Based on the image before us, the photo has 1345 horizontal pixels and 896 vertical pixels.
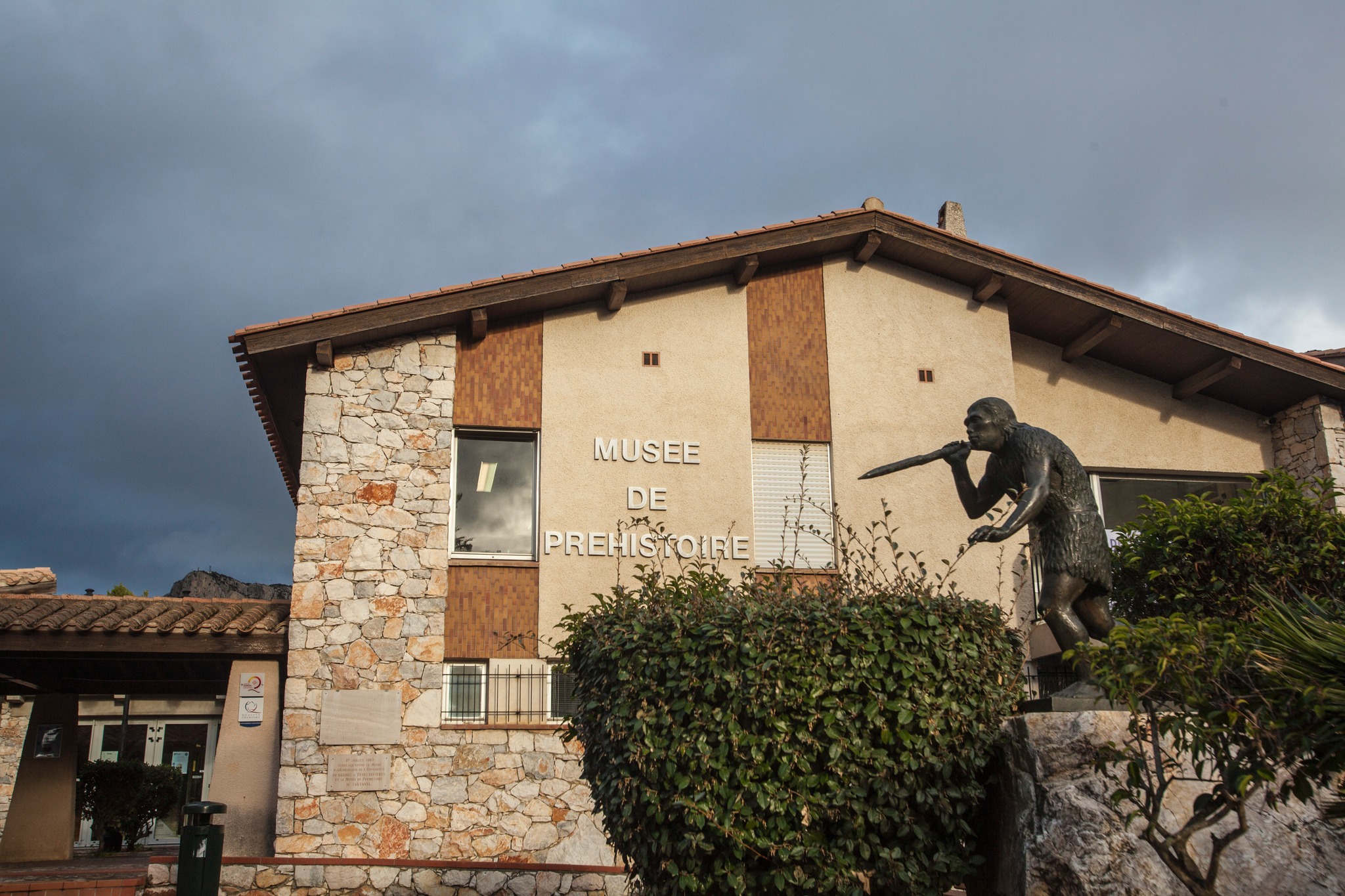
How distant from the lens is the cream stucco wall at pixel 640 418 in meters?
12.5

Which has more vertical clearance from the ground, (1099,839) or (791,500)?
(791,500)

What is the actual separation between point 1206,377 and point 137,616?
39.8 ft

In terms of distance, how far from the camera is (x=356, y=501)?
39.4ft

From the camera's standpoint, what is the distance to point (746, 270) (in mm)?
13383

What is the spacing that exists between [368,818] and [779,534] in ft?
17.2

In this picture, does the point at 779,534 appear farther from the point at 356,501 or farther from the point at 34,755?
the point at 34,755

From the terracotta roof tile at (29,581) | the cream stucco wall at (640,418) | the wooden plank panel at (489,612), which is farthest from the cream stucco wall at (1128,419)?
the terracotta roof tile at (29,581)

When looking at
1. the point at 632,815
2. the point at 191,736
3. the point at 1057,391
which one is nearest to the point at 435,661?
the point at 632,815

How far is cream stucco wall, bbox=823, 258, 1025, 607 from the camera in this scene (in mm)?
13055

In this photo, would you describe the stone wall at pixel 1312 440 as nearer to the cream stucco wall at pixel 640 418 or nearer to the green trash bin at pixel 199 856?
the cream stucco wall at pixel 640 418

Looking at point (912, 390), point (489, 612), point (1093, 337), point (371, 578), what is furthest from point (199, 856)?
point (1093, 337)

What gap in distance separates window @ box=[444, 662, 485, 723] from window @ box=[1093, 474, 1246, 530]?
764 centimetres

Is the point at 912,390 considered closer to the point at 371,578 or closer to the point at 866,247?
the point at 866,247

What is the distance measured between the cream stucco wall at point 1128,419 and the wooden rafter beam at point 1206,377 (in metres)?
0.14
